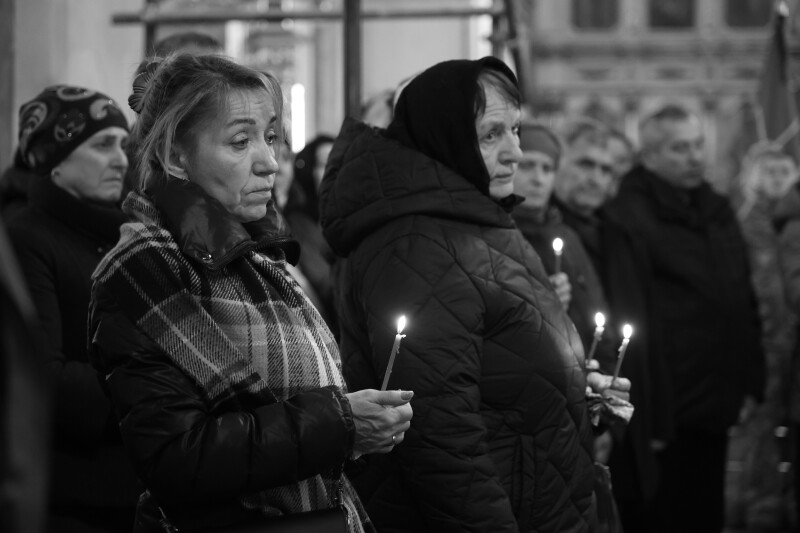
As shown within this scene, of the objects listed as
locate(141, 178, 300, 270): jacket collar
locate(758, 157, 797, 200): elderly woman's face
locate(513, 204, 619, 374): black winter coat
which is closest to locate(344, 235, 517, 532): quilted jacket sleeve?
locate(141, 178, 300, 270): jacket collar

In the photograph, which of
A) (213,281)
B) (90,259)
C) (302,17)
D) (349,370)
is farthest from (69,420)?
(302,17)

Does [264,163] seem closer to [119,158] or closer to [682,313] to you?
[119,158]

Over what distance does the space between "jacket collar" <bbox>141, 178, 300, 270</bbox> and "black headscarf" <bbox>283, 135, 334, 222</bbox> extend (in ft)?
9.89

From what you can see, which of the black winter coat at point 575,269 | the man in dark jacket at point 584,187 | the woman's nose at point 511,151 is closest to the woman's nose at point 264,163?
the woman's nose at point 511,151

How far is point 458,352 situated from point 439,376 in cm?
7

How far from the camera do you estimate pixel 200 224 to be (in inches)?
85.7

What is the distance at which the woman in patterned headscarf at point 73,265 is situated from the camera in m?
3.04

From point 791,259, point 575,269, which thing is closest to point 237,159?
point 575,269

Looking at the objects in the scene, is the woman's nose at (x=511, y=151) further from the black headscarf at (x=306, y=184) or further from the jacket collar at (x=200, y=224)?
the black headscarf at (x=306, y=184)

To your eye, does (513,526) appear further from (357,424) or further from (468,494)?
(357,424)

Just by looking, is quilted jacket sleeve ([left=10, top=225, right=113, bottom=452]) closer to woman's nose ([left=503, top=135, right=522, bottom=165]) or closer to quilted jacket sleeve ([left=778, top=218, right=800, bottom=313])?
woman's nose ([left=503, top=135, right=522, bottom=165])

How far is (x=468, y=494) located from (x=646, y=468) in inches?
88.2

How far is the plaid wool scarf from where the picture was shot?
6.92 feet

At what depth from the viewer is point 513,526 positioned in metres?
2.62
